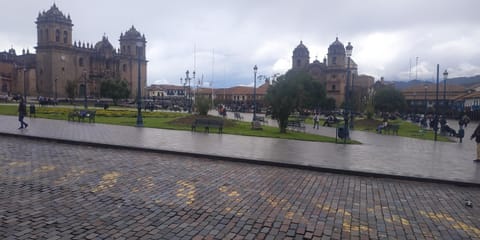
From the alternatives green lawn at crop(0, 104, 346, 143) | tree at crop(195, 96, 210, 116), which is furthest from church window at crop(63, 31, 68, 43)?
tree at crop(195, 96, 210, 116)

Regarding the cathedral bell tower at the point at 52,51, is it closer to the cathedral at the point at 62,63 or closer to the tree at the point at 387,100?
the cathedral at the point at 62,63

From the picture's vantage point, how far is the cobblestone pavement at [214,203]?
452 centimetres

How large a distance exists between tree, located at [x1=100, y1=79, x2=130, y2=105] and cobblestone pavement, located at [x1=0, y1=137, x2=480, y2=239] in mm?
61150

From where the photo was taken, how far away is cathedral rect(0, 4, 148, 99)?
7288cm

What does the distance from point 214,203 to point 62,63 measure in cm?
7951

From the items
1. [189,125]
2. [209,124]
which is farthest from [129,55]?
[209,124]

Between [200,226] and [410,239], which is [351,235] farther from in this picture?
[200,226]

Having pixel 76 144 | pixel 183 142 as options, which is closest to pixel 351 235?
pixel 183 142

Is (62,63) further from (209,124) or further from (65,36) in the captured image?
(209,124)

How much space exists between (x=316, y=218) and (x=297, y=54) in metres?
83.7

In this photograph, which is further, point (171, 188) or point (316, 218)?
point (171, 188)

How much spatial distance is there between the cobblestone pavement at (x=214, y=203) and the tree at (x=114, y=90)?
61.1 meters

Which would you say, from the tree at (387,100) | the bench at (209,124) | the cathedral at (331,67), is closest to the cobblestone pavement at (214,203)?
the bench at (209,124)

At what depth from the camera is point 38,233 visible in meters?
4.25
